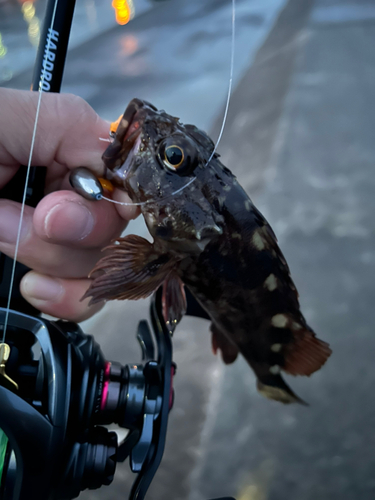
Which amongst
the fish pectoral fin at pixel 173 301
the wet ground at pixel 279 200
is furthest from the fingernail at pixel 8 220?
the wet ground at pixel 279 200

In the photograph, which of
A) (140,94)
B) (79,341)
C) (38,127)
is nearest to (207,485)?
(79,341)

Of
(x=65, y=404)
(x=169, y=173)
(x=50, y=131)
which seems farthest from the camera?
(x=50, y=131)

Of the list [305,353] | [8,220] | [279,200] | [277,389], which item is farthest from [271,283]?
[279,200]

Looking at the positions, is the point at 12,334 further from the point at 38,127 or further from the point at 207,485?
the point at 207,485

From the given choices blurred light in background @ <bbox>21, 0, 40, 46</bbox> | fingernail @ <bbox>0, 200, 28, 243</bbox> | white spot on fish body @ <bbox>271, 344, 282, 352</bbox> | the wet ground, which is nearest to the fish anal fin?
white spot on fish body @ <bbox>271, 344, 282, 352</bbox>

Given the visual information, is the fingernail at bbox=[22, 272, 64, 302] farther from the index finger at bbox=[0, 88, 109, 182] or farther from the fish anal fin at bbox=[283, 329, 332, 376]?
the fish anal fin at bbox=[283, 329, 332, 376]

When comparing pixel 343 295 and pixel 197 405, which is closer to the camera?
pixel 197 405

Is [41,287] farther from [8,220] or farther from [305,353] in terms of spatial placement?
[305,353]
